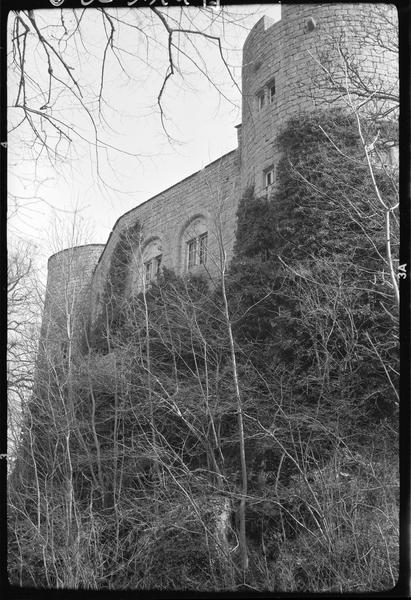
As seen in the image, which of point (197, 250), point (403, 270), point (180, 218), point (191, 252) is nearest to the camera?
point (403, 270)

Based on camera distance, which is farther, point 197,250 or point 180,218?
point 180,218

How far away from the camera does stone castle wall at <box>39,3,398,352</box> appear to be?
32.4 feet

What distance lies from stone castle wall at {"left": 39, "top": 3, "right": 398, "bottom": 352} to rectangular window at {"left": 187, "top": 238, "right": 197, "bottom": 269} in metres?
0.14

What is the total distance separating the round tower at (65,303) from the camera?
35.2ft

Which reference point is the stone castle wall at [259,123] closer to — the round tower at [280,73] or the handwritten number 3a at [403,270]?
the round tower at [280,73]

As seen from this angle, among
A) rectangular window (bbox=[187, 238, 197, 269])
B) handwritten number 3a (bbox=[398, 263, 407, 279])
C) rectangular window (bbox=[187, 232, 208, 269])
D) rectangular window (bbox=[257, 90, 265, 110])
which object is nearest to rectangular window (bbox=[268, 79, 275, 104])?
rectangular window (bbox=[257, 90, 265, 110])

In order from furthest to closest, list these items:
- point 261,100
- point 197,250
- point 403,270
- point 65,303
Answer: point 197,250
point 261,100
point 65,303
point 403,270

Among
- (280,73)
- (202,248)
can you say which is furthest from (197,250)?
(280,73)

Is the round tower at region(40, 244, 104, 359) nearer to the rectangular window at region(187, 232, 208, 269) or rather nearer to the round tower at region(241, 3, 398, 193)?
the rectangular window at region(187, 232, 208, 269)

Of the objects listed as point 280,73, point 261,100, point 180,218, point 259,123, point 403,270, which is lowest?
point 403,270

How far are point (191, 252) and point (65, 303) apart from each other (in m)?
4.16

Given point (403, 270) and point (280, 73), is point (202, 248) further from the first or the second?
point (403, 270)

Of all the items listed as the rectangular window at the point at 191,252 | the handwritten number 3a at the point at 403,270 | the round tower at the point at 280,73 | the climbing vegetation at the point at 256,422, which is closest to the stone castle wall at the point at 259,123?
the round tower at the point at 280,73

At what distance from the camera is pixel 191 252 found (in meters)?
14.7
